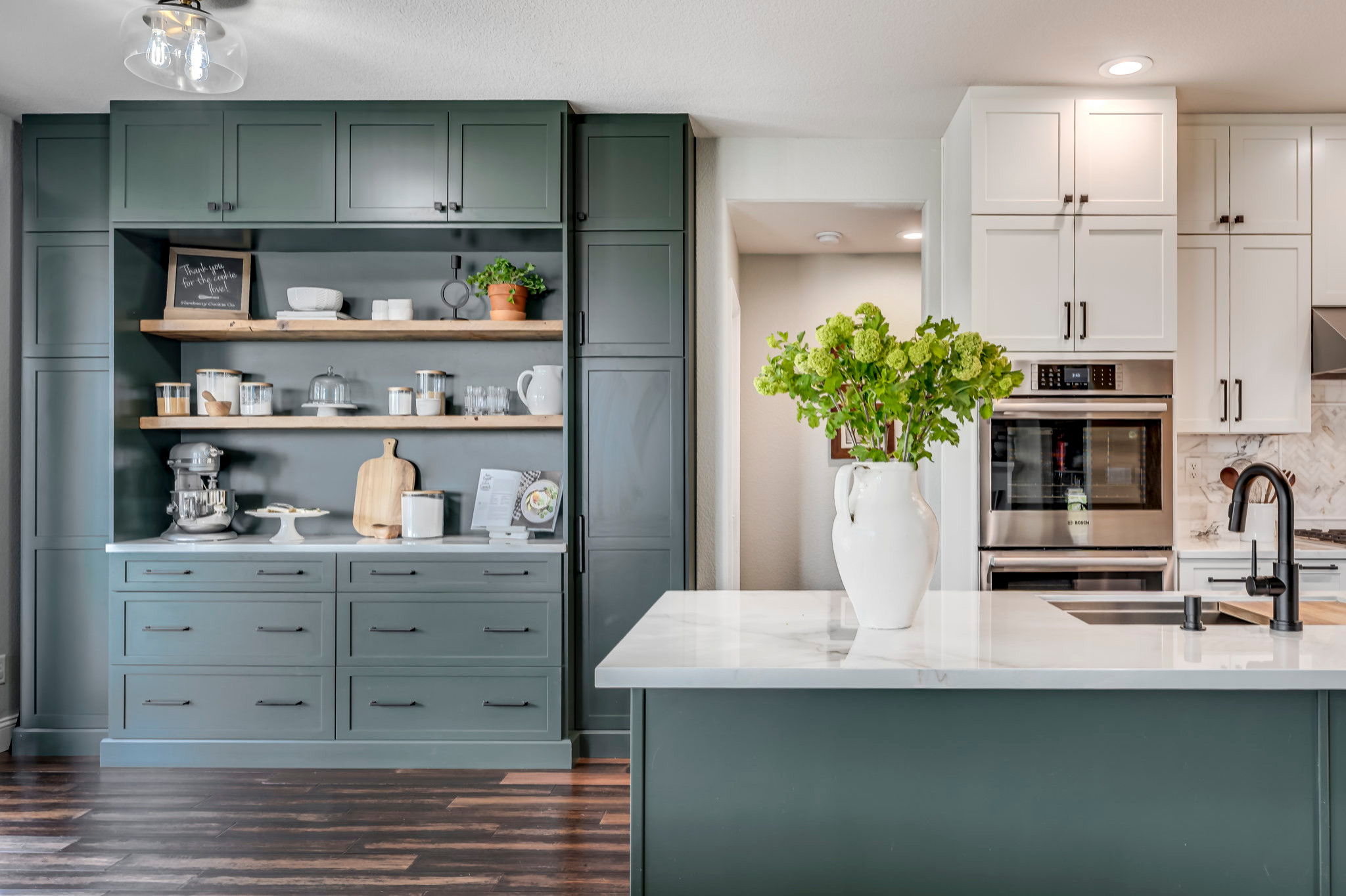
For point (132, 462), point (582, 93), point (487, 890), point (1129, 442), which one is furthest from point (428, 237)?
point (1129, 442)

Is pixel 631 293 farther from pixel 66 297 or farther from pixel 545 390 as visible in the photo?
pixel 66 297

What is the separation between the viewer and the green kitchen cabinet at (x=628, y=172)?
347 cm

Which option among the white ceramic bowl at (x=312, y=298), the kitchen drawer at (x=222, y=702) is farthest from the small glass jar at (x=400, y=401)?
the kitchen drawer at (x=222, y=702)

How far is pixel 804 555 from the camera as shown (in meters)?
5.27

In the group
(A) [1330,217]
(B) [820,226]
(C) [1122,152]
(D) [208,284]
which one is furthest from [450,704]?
(A) [1330,217]

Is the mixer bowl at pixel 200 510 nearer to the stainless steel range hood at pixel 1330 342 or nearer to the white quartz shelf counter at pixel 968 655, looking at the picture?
the white quartz shelf counter at pixel 968 655

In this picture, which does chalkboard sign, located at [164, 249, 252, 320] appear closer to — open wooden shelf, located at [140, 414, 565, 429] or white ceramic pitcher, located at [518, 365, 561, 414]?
open wooden shelf, located at [140, 414, 565, 429]

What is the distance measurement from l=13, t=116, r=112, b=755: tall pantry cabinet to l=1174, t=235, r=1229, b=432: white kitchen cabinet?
4.37 m

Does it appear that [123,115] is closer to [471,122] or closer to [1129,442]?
[471,122]

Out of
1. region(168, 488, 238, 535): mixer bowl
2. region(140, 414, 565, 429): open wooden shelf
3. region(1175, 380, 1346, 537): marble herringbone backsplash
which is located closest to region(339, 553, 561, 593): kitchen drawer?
region(140, 414, 565, 429): open wooden shelf

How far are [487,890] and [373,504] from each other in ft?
6.14

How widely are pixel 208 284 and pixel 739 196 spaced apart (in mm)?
2358

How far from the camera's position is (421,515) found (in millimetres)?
3514

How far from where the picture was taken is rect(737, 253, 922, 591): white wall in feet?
17.3
